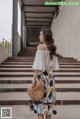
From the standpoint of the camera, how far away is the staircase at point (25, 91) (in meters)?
4.22

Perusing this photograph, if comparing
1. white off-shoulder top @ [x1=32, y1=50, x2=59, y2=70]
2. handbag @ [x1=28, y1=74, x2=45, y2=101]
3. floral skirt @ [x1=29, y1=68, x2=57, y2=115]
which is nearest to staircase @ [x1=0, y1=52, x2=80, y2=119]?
floral skirt @ [x1=29, y1=68, x2=57, y2=115]

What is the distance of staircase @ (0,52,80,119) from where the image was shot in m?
4.22

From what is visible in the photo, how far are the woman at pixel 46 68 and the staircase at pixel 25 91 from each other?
78cm

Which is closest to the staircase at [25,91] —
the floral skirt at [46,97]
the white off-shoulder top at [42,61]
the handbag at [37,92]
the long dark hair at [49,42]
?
the floral skirt at [46,97]

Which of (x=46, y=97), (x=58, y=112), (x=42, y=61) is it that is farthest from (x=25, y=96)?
(x=42, y=61)

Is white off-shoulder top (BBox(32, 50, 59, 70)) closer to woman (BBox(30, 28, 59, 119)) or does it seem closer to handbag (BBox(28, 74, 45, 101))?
woman (BBox(30, 28, 59, 119))

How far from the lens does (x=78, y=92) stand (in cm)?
541

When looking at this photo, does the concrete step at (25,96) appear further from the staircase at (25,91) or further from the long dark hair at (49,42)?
the long dark hair at (49,42)

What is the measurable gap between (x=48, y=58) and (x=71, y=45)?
7891 mm

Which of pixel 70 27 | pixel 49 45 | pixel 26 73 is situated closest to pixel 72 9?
pixel 70 27

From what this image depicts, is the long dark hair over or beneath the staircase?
over

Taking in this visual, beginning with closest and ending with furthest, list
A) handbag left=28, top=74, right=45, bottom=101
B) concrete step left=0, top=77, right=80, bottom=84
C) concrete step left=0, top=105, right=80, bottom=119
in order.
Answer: handbag left=28, top=74, right=45, bottom=101
concrete step left=0, top=105, right=80, bottom=119
concrete step left=0, top=77, right=80, bottom=84

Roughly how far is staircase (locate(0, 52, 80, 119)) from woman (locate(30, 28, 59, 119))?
780 millimetres

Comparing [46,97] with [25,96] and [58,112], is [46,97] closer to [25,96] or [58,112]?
[58,112]
